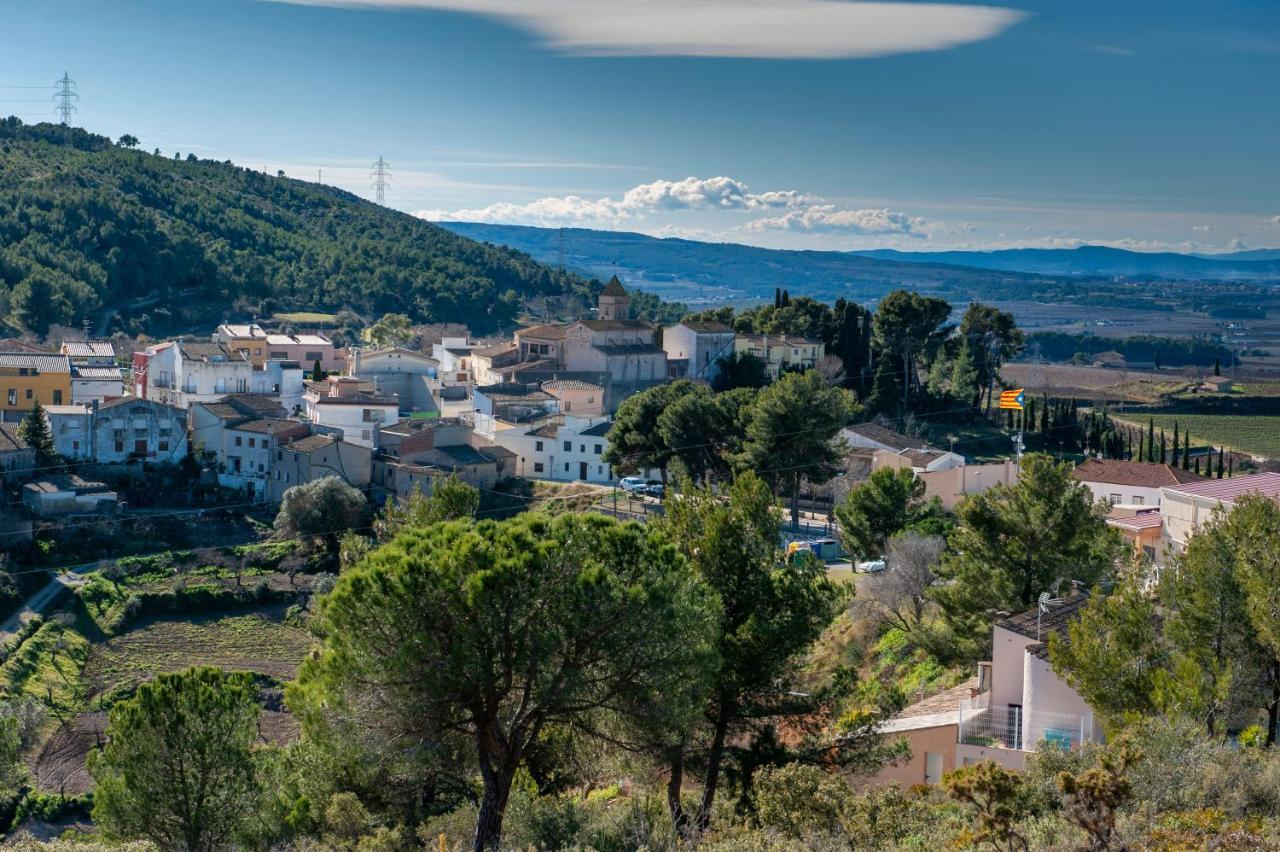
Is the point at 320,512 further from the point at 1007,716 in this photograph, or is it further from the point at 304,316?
the point at 304,316

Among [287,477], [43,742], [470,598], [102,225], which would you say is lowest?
[43,742]

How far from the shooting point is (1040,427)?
5347 centimetres

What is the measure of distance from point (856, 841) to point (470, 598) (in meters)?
4.43

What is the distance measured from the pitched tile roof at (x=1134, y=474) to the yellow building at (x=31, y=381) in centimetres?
3446

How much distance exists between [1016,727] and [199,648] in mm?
23689

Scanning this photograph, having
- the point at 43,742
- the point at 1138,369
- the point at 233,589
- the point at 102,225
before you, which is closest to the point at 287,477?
the point at 233,589

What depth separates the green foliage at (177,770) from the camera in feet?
56.0

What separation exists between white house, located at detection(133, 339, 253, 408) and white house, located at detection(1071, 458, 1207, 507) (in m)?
31.7

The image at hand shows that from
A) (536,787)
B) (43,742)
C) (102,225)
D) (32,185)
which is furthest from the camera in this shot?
(32,185)

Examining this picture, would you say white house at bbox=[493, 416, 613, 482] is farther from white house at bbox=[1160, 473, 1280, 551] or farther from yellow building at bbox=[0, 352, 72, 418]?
white house at bbox=[1160, 473, 1280, 551]

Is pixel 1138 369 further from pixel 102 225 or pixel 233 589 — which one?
pixel 233 589

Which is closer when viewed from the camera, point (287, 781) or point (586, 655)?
point (586, 655)

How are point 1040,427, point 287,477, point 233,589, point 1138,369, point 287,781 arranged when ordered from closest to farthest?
point 287,781
point 233,589
point 287,477
point 1040,427
point 1138,369

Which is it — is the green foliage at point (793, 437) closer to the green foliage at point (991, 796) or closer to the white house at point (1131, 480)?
the white house at point (1131, 480)
